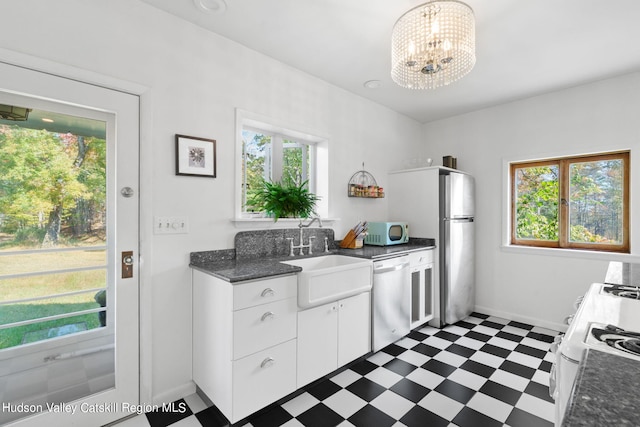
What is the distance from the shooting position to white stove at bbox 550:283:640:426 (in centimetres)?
78

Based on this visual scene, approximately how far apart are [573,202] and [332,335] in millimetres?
3006

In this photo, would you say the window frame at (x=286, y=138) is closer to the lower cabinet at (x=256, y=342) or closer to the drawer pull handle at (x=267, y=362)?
the lower cabinet at (x=256, y=342)

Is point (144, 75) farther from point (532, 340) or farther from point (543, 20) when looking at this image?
point (532, 340)

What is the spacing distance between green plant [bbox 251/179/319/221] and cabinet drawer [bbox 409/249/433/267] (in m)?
1.21

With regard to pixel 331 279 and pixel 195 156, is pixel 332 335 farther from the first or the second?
pixel 195 156

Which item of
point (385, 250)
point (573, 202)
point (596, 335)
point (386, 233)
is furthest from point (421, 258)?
point (596, 335)

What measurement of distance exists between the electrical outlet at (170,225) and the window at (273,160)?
57 centimetres

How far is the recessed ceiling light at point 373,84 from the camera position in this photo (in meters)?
2.96

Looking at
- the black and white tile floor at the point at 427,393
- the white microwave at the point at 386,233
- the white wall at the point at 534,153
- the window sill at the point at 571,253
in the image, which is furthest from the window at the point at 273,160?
the window sill at the point at 571,253

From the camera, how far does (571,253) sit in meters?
3.03

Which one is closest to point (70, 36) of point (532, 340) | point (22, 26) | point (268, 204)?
point (22, 26)

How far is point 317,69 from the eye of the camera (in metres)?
Result: 2.71

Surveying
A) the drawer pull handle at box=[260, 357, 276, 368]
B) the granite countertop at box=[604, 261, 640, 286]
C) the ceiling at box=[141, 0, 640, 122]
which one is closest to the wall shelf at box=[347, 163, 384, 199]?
the ceiling at box=[141, 0, 640, 122]

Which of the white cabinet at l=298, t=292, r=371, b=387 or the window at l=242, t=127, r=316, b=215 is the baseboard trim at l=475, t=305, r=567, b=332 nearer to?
the white cabinet at l=298, t=292, r=371, b=387
